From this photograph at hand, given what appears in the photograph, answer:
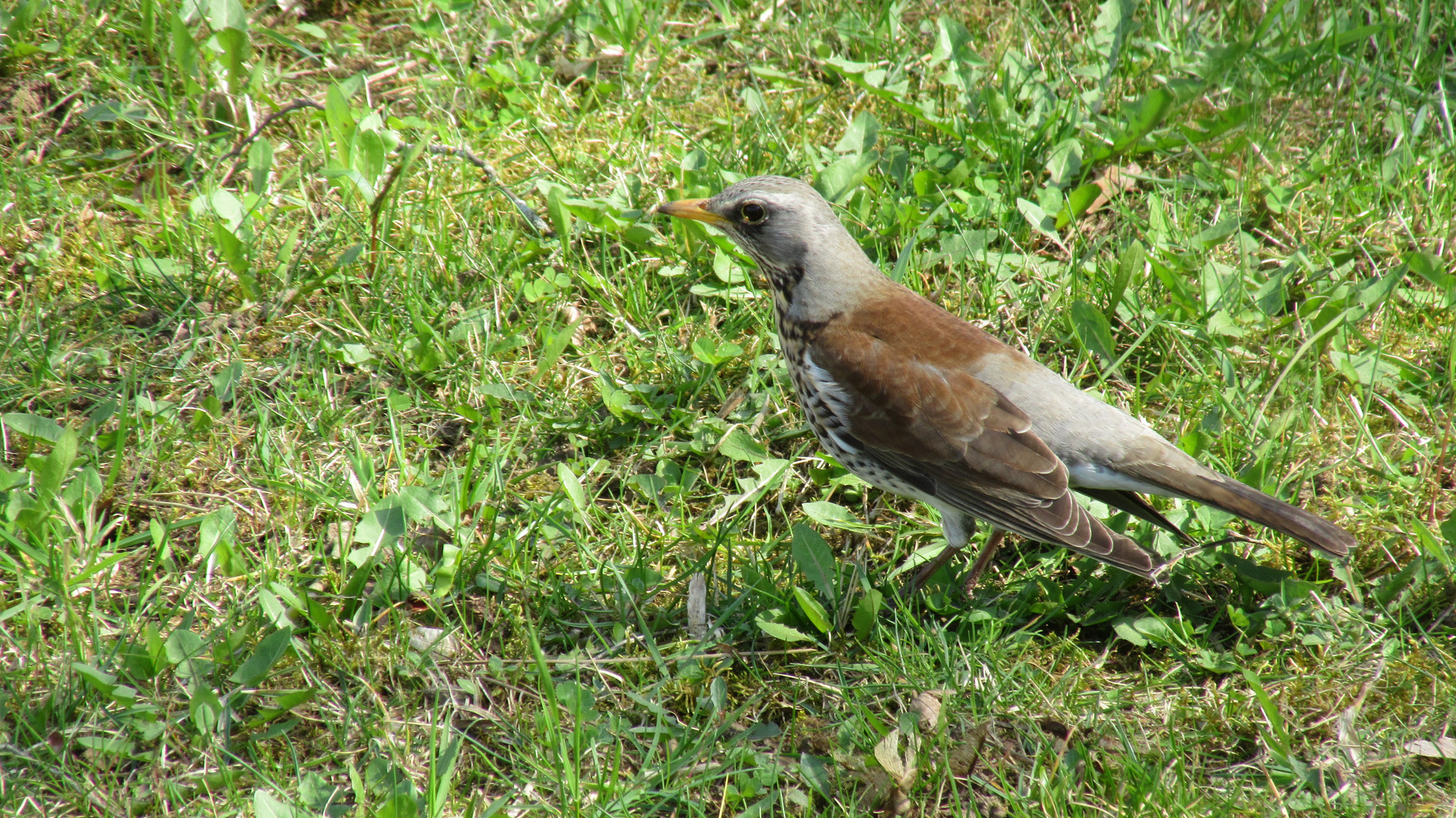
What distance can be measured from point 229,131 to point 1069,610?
158 inches

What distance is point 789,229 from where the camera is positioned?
414 centimetres

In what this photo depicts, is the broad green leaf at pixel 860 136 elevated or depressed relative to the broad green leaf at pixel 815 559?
elevated

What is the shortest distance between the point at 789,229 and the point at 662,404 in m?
0.82

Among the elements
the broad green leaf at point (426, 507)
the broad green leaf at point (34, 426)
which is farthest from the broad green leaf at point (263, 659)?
the broad green leaf at point (34, 426)

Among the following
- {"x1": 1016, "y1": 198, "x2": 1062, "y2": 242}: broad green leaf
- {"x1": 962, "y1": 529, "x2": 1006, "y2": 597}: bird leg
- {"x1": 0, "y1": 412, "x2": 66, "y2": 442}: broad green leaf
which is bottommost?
{"x1": 0, "y1": 412, "x2": 66, "y2": 442}: broad green leaf

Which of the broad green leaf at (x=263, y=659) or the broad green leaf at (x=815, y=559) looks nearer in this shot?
the broad green leaf at (x=263, y=659)

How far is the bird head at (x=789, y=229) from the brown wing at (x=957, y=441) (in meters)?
0.31

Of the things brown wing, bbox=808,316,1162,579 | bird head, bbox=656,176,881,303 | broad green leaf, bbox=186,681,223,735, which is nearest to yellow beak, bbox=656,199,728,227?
bird head, bbox=656,176,881,303

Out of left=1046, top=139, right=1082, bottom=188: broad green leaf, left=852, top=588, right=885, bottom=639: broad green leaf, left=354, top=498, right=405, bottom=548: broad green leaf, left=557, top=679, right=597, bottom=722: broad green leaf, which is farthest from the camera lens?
left=1046, top=139, right=1082, bottom=188: broad green leaf

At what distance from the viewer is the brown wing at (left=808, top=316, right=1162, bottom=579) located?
11.6ft

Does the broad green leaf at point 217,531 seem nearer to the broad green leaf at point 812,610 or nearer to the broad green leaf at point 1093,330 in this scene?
the broad green leaf at point 812,610

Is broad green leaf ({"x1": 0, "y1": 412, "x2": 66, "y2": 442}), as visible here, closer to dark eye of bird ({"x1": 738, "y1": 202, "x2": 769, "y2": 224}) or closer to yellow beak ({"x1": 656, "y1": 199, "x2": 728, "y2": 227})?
yellow beak ({"x1": 656, "y1": 199, "x2": 728, "y2": 227})

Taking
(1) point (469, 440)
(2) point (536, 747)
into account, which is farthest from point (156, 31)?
(2) point (536, 747)

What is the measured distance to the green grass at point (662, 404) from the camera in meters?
3.22
